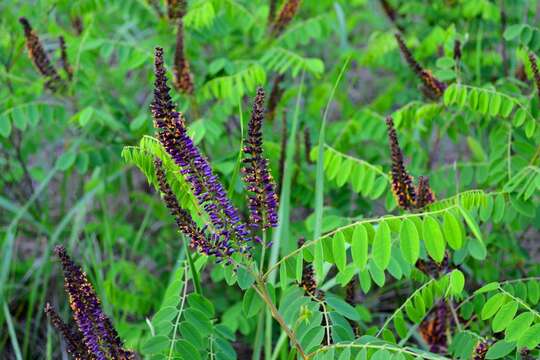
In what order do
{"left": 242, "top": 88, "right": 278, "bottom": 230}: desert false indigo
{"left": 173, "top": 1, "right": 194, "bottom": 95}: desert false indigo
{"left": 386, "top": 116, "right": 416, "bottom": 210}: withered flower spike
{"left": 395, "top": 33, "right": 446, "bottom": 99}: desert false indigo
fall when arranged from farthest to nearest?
1. {"left": 173, "top": 1, "right": 194, "bottom": 95}: desert false indigo
2. {"left": 395, "top": 33, "right": 446, "bottom": 99}: desert false indigo
3. {"left": 386, "top": 116, "right": 416, "bottom": 210}: withered flower spike
4. {"left": 242, "top": 88, "right": 278, "bottom": 230}: desert false indigo

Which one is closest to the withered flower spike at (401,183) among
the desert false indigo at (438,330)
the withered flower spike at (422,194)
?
the withered flower spike at (422,194)

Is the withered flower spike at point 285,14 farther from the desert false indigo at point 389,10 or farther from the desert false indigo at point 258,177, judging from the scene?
the desert false indigo at point 258,177

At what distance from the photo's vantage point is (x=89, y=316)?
185 cm

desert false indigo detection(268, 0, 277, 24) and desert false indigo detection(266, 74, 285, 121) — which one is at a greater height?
desert false indigo detection(268, 0, 277, 24)

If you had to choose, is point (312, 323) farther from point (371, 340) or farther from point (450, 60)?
point (450, 60)

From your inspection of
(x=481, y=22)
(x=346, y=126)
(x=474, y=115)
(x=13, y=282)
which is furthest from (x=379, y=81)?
(x=13, y=282)

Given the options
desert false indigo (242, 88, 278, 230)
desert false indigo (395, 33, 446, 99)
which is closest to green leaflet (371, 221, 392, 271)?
desert false indigo (242, 88, 278, 230)

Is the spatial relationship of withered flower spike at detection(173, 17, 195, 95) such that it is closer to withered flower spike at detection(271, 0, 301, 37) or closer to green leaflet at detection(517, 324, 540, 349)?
withered flower spike at detection(271, 0, 301, 37)

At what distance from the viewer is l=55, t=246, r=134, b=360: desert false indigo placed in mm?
1820

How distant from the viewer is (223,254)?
5.91ft

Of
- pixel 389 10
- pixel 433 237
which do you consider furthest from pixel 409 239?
pixel 389 10

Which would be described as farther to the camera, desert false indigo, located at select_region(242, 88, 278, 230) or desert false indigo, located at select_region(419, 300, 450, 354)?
desert false indigo, located at select_region(419, 300, 450, 354)

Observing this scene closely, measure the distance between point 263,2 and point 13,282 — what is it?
199 cm

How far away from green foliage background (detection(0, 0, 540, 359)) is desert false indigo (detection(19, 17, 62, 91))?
118 millimetres
